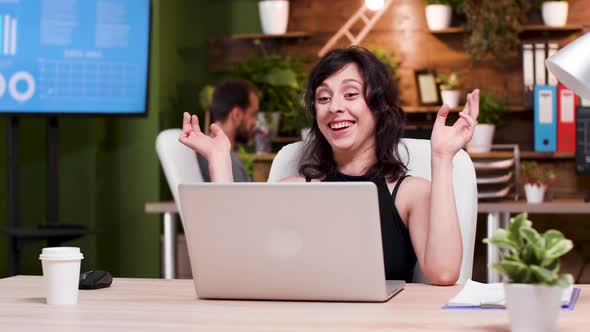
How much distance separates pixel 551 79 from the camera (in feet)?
15.6

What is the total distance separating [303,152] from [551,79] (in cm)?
275

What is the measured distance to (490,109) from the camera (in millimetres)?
4855

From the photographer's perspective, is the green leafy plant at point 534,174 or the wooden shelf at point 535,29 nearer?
the green leafy plant at point 534,174

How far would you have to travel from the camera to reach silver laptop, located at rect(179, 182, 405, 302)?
1.54m

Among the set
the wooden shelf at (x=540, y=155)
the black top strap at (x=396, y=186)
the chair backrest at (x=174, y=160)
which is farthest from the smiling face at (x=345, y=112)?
the wooden shelf at (x=540, y=155)

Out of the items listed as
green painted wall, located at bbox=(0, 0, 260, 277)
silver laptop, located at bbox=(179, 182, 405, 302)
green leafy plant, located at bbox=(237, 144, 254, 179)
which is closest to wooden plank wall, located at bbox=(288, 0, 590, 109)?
green painted wall, located at bbox=(0, 0, 260, 277)

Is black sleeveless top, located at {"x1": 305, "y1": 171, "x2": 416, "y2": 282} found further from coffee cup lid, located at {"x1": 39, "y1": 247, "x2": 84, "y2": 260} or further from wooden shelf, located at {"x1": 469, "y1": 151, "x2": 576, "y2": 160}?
wooden shelf, located at {"x1": 469, "y1": 151, "x2": 576, "y2": 160}

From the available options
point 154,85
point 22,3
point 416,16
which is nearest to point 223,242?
point 22,3

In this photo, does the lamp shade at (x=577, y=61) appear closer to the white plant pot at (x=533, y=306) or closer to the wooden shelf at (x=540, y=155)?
the white plant pot at (x=533, y=306)

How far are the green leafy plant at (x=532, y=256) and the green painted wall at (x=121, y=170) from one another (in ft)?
11.2

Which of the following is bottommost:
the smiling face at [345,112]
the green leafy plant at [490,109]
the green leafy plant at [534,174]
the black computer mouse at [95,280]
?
the black computer mouse at [95,280]

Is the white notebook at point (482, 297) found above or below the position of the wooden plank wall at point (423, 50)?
below

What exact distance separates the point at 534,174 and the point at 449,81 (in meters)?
0.75

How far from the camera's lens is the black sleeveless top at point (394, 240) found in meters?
2.15
